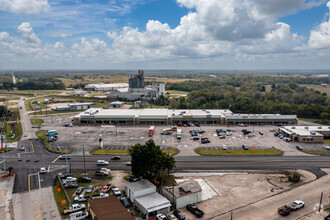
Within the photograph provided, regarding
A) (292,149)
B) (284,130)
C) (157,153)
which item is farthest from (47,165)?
(284,130)

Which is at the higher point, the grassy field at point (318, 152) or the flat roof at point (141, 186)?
the flat roof at point (141, 186)

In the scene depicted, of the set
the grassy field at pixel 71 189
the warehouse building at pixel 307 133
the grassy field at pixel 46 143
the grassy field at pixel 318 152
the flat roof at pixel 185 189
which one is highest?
the warehouse building at pixel 307 133

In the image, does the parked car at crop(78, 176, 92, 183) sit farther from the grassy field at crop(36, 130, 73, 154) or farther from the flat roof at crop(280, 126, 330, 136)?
the flat roof at crop(280, 126, 330, 136)

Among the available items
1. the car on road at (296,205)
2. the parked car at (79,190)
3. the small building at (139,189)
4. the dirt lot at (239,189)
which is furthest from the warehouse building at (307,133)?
the parked car at (79,190)

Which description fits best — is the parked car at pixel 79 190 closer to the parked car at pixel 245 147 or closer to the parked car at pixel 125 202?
the parked car at pixel 125 202

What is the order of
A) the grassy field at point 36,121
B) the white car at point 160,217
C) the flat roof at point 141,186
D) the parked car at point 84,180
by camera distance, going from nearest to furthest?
the white car at point 160,217, the flat roof at point 141,186, the parked car at point 84,180, the grassy field at point 36,121

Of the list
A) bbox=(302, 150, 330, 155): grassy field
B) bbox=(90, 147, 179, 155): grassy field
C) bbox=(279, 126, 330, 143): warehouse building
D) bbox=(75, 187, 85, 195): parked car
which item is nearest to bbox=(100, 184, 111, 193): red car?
bbox=(75, 187, 85, 195): parked car

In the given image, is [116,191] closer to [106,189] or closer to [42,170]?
[106,189]

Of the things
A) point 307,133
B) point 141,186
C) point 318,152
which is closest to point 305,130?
point 307,133
